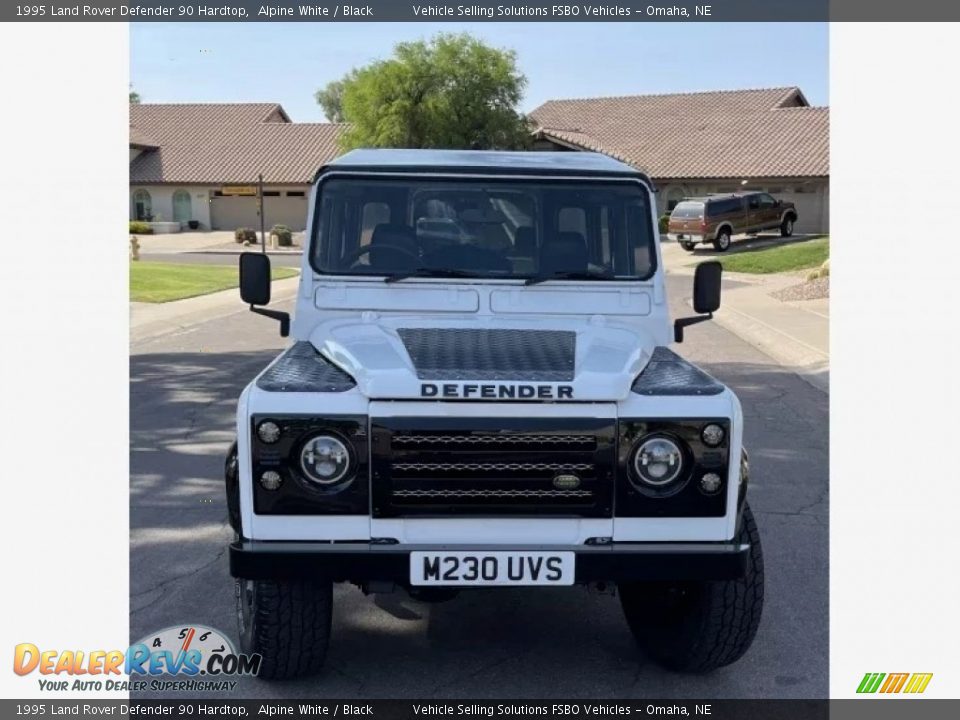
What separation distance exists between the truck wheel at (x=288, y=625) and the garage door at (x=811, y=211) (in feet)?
141

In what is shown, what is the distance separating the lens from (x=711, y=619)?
4184mm

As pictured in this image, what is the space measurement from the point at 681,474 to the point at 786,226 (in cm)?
3775

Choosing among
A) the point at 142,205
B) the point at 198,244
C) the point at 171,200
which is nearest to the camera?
the point at 198,244

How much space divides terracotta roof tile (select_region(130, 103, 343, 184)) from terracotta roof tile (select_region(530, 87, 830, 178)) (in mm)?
11480

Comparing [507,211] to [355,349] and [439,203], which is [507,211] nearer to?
[439,203]

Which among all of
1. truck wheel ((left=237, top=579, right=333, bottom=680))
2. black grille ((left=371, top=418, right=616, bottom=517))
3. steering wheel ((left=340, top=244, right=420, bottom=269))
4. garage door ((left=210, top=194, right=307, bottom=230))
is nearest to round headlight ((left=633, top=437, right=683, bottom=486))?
black grille ((left=371, top=418, right=616, bottom=517))

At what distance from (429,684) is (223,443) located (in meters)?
4.67

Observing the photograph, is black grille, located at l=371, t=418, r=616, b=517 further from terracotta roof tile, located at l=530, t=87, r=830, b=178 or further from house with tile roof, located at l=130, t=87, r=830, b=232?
terracotta roof tile, located at l=530, t=87, r=830, b=178

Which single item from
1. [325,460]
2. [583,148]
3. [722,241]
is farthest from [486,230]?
[583,148]

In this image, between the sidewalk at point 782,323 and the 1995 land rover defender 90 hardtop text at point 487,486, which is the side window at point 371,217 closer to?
the 1995 land rover defender 90 hardtop text at point 487,486

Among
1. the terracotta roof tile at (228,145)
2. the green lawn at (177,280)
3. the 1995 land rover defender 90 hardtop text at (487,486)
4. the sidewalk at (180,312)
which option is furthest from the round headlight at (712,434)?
the terracotta roof tile at (228,145)

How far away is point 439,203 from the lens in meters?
5.28

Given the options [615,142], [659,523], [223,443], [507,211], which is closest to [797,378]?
[223,443]

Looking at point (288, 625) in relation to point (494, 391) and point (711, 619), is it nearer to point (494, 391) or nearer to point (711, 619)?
point (494, 391)
